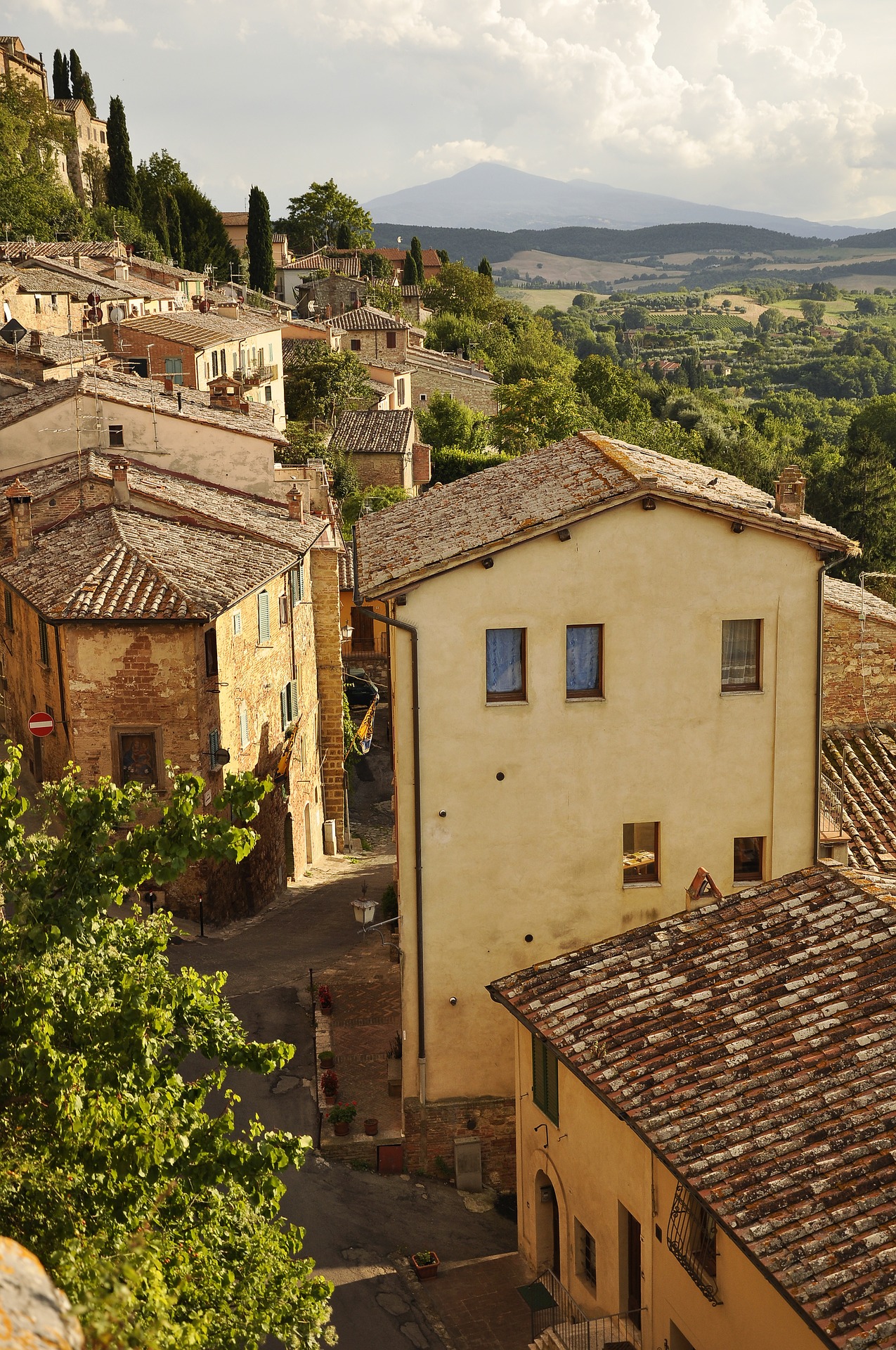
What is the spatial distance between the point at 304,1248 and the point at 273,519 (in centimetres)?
1881

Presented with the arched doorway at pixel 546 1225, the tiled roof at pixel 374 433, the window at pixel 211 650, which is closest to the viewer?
the arched doorway at pixel 546 1225

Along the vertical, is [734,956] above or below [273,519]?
below

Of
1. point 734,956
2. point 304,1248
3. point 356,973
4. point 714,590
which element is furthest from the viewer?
point 356,973

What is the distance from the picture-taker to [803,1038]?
13516 mm

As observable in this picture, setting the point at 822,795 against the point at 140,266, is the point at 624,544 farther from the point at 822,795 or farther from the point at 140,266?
the point at 140,266

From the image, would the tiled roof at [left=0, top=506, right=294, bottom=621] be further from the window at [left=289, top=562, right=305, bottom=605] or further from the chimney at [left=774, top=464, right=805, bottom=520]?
the chimney at [left=774, top=464, right=805, bottom=520]

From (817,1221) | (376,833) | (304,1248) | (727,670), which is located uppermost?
(727,670)

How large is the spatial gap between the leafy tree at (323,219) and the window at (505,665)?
10852 centimetres

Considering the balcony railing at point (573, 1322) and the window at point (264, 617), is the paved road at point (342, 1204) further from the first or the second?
the window at point (264, 617)

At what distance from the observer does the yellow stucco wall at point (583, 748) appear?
60.0ft

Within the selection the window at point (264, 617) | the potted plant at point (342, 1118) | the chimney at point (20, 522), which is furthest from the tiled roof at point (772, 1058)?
the chimney at point (20, 522)

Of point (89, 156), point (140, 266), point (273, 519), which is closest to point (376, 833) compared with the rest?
point (273, 519)

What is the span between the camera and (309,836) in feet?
112

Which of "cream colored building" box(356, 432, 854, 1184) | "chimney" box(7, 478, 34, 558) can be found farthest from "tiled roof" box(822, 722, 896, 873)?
"chimney" box(7, 478, 34, 558)
